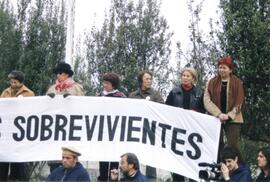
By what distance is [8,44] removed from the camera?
21.1 metres

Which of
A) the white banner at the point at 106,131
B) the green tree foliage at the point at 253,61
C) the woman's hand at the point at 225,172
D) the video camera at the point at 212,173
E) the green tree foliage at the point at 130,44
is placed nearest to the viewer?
the woman's hand at the point at 225,172

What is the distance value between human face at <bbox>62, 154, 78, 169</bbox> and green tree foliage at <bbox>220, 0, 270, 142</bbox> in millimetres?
5407

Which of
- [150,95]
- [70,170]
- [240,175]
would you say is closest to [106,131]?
[150,95]

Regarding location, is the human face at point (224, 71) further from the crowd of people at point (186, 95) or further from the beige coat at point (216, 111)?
the beige coat at point (216, 111)

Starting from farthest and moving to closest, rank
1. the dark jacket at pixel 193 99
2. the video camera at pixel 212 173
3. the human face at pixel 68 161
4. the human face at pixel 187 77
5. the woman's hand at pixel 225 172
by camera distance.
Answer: the dark jacket at pixel 193 99 < the human face at pixel 187 77 < the human face at pixel 68 161 < the video camera at pixel 212 173 < the woman's hand at pixel 225 172

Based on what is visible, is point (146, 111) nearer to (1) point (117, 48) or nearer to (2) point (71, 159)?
(2) point (71, 159)

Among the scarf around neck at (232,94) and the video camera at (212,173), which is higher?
the scarf around neck at (232,94)

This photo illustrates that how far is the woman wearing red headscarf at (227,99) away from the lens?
904 cm

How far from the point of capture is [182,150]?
892cm

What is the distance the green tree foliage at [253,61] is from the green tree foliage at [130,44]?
5.33 m

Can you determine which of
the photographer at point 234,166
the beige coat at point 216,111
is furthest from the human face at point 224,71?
the photographer at point 234,166

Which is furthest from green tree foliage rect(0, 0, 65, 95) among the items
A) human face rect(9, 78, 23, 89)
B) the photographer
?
the photographer

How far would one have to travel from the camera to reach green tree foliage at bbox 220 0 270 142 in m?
12.8

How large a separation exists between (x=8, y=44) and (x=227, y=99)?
1315cm
